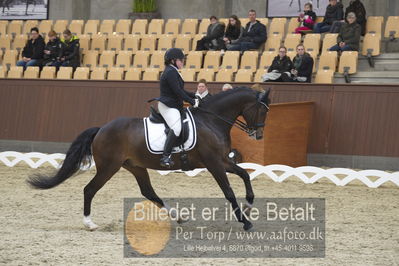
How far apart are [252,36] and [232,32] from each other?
0.65 metres

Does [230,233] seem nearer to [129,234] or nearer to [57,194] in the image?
[129,234]

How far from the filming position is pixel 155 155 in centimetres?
820

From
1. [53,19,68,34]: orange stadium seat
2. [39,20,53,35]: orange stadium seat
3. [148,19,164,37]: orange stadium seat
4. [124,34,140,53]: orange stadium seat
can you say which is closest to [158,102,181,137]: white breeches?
[124,34,140,53]: orange stadium seat

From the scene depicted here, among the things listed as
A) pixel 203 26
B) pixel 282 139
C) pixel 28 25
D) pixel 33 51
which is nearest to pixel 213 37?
pixel 203 26

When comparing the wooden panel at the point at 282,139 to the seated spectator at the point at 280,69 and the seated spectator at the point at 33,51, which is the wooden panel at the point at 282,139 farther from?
the seated spectator at the point at 33,51

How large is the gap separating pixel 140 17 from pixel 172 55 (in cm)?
1377

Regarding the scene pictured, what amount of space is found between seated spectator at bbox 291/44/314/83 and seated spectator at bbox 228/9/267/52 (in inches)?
91.8

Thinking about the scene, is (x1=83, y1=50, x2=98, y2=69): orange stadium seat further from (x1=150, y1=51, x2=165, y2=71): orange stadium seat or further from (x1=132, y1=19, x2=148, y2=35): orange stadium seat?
(x1=150, y1=51, x2=165, y2=71): orange stadium seat

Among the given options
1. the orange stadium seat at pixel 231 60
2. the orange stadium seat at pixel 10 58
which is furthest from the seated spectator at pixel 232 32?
the orange stadium seat at pixel 10 58

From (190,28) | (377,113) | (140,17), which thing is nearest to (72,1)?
(140,17)

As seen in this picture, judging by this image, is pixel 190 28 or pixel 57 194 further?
pixel 190 28

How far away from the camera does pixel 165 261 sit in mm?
6434

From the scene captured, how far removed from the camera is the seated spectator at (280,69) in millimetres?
14441

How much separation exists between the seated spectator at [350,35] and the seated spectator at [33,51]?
7.85 metres
